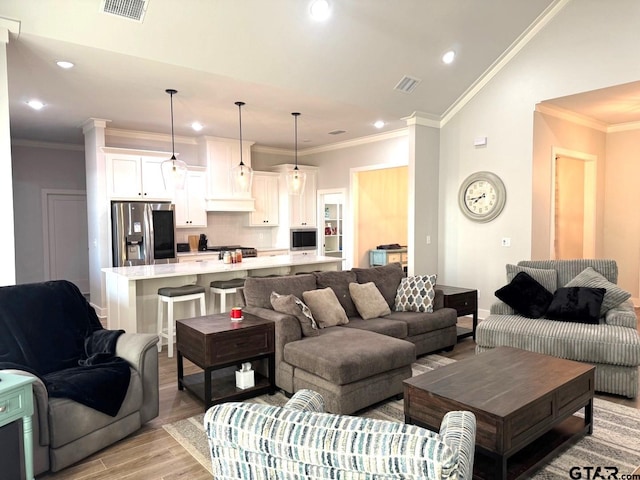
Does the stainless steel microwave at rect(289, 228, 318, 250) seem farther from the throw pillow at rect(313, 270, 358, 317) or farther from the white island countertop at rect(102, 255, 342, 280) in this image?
the throw pillow at rect(313, 270, 358, 317)

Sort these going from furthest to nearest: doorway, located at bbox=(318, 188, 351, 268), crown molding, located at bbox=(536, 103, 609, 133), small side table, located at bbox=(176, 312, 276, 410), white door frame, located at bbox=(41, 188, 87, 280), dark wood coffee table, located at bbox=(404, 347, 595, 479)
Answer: doorway, located at bbox=(318, 188, 351, 268)
white door frame, located at bbox=(41, 188, 87, 280)
crown molding, located at bbox=(536, 103, 609, 133)
small side table, located at bbox=(176, 312, 276, 410)
dark wood coffee table, located at bbox=(404, 347, 595, 479)

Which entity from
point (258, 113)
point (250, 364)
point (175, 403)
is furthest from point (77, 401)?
point (258, 113)

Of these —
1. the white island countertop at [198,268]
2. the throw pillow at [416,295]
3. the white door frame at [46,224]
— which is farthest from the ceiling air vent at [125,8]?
the white door frame at [46,224]

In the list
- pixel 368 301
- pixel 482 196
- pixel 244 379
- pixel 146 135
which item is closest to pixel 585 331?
pixel 368 301

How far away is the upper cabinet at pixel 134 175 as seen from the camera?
621cm

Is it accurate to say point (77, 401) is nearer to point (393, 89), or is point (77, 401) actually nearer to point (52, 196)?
point (393, 89)

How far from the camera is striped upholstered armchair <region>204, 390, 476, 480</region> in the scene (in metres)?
1.04

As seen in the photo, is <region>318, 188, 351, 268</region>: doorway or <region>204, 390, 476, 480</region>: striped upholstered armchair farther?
<region>318, 188, 351, 268</region>: doorway

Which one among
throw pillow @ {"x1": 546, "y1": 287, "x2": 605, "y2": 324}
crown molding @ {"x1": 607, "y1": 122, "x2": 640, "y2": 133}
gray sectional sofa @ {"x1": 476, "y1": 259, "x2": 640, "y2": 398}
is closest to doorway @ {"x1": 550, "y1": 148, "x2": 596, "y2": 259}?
crown molding @ {"x1": 607, "y1": 122, "x2": 640, "y2": 133}

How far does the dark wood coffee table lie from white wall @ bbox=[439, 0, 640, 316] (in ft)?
9.85

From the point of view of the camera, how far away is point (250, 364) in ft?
11.6

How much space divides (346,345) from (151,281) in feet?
8.32

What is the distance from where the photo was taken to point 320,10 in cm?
382

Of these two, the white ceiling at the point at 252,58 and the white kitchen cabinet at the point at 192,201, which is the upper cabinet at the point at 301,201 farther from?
the white ceiling at the point at 252,58
